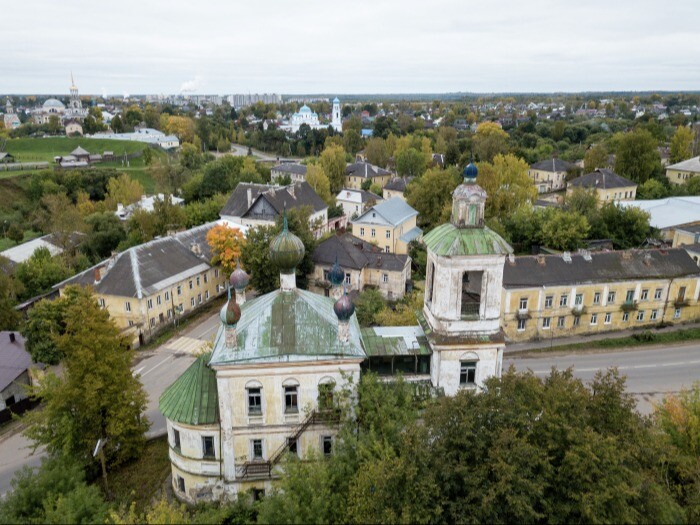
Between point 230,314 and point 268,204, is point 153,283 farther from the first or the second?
point 230,314

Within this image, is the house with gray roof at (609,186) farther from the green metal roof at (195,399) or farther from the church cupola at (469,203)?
the green metal roof at (195,399)

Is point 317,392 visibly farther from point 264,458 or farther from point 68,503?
point 68,503

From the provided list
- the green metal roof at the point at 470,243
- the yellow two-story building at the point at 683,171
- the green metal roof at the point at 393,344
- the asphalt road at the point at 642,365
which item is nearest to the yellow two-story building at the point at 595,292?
the asphalt road at the point at 642,365

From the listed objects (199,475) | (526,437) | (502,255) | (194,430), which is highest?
(502,255)

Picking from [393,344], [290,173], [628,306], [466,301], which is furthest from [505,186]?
[393,344]

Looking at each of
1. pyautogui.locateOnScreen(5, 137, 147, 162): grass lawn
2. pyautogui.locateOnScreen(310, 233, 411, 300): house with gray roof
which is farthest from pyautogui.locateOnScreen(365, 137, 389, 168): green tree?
pyautogui.locateOnScreen(310, 233, 411, 300): house with gray roof

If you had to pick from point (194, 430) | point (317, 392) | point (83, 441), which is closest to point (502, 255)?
point (317, 392)

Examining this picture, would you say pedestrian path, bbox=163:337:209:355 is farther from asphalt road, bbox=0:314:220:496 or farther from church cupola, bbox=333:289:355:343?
church cupola, bbox=333:289:355:343

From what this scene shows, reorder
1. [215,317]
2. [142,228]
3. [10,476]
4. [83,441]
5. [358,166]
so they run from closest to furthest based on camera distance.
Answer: [83,441] < [10,476] < [215,317] < [142,228] < [358,166]
